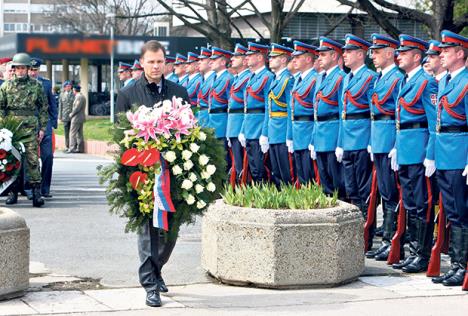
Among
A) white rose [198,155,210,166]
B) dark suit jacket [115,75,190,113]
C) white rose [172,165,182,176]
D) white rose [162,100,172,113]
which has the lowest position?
white rose [172,165,182,176]

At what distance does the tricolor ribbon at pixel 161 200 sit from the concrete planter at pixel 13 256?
105 cm

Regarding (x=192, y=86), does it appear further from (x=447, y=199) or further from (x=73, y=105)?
(x=73, y=105)

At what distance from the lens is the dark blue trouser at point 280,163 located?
1280 cm

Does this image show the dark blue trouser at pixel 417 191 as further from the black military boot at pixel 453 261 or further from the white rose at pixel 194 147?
the white rose at pixel 194 147

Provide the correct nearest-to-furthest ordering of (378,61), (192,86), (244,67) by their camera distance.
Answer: (378,61), (244,67), (192,86)

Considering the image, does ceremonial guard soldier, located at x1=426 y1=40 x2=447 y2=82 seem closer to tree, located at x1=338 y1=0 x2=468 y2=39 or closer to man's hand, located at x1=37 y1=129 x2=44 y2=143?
man's hand, located at x1=37 y1=129 x2=44 y2=143

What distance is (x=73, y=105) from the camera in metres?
28.2

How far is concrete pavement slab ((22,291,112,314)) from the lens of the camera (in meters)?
7.78

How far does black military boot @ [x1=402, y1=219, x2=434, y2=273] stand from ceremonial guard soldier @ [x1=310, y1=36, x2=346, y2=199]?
5.57 feet

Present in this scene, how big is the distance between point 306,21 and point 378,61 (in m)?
34.4

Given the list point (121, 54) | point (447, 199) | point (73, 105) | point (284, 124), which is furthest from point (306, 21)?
point (447, 199)

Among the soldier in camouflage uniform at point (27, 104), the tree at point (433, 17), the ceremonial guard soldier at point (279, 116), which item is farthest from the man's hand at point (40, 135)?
the tree at point (433, 17)

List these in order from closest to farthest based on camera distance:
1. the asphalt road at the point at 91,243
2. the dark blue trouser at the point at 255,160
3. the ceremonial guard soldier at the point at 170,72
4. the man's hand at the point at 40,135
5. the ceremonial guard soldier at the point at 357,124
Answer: the asphalt road at the point at 91,243 < the ceremonial guard soldier at the point at 357,124 < the dark blue trouser at the point at 255,160 < the man's hand at the point at 40,135 < the ceremonial guard soldier at the point at 170,72

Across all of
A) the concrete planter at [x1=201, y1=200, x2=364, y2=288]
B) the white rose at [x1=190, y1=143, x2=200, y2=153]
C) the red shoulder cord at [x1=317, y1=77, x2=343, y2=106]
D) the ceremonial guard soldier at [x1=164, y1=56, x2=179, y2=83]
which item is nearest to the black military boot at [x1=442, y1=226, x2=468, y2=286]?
the concrete planter at [x1=201, y1=200, x2=364, y2=288]
